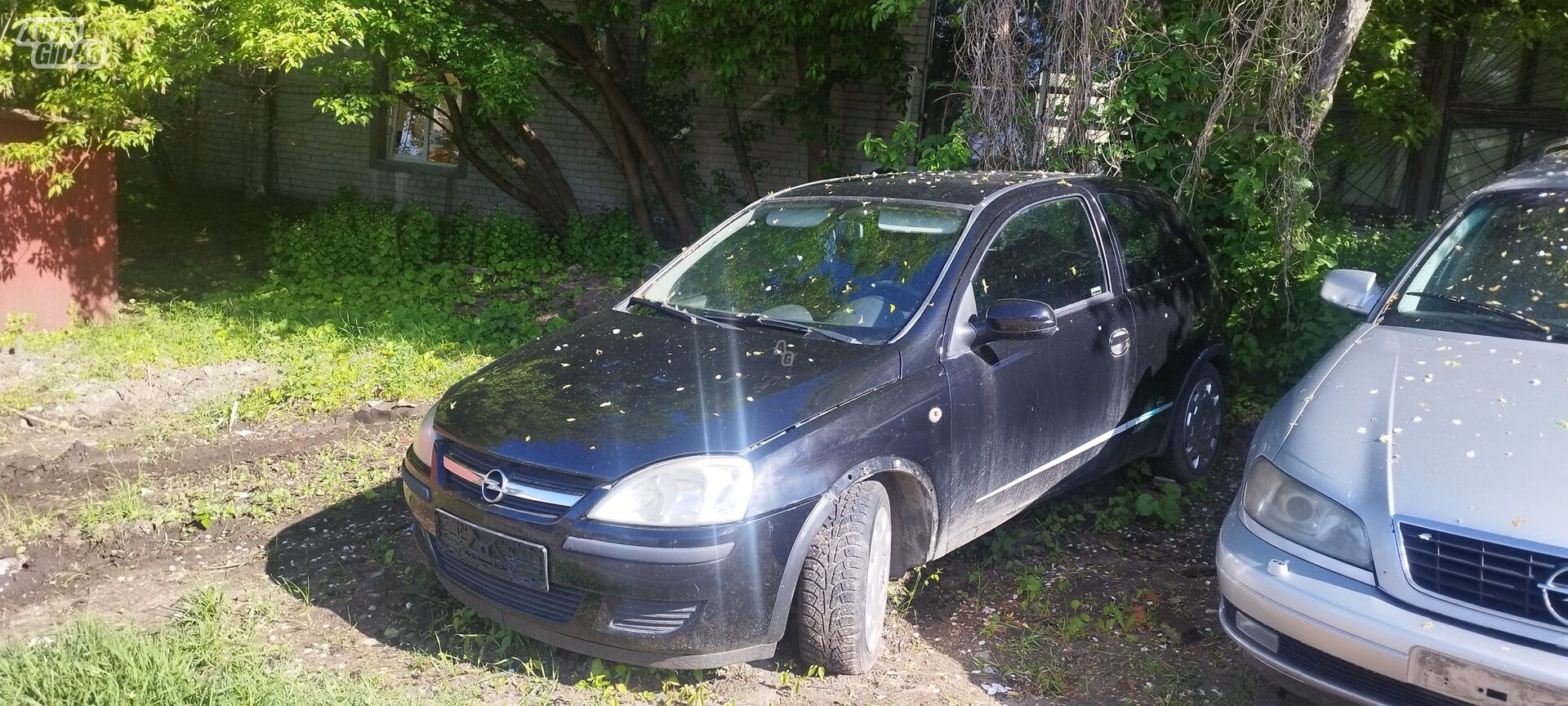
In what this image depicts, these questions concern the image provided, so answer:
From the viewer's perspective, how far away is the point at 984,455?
Result: 396 centimetres

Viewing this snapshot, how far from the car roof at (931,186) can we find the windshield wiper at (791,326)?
2.82 feet

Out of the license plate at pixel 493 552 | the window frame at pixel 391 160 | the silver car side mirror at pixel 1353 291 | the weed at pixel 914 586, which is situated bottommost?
the weed at pixel 914 586

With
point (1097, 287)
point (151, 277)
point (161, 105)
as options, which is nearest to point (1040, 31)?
point (1097, 287)

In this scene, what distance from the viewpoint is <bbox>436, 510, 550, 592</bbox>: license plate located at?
3305mm

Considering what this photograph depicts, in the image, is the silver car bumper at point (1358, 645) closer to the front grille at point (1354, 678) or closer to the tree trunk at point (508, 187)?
the front grille at point (1354, 678)

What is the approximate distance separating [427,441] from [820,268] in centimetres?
157

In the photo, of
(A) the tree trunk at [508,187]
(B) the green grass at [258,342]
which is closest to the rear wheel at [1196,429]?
(B) the green grass at [258,342]

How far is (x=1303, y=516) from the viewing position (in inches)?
124

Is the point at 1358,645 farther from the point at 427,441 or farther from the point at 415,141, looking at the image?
the point at 415,141

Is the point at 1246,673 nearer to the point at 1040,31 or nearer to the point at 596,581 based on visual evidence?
the point at 596,581

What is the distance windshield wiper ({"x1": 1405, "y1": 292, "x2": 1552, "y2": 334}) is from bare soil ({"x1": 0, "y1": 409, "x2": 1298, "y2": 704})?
4.49 ft

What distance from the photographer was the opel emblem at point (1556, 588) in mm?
2676

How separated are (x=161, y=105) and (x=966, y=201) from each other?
9.86 metres

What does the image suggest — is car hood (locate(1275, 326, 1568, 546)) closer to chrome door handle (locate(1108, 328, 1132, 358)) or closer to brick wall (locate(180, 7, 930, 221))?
chrome door handle (locate(1108, 328, 1132, 358))
